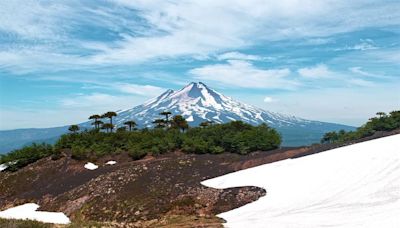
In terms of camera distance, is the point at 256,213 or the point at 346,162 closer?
the point at 256,213

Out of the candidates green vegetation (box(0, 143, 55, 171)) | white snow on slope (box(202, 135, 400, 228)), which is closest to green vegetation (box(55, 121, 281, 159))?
green vegetation (box(0, 143, 55, 171))

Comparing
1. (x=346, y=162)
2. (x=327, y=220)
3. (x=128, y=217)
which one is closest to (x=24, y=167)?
(x=128, y=217)

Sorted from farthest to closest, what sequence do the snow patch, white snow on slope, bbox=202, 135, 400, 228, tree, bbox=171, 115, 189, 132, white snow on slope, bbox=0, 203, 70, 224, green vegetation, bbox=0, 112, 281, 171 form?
1. tree, bbox=171, 115, 189, 132
2. green vegetation, bbox=0, 112, 281, 171
3. the snow patch
4. white snow on slope, bbox=0, 203, 70, 224
5. white snow on slope, bbox=202, 135, 400, 228

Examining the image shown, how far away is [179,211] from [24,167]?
102 ft

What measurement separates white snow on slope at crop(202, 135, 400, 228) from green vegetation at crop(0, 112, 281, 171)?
1241 centimetres

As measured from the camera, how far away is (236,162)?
37125 mm

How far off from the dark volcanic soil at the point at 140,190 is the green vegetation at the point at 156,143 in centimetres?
371

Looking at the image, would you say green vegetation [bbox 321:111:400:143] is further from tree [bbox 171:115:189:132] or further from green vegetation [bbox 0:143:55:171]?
green vegetation [bbox 0:143:55:171]

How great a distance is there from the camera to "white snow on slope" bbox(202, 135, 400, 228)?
18219 mm

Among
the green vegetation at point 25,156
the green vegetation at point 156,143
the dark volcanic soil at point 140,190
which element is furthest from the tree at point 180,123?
the dark volcanic soil at point 140,190

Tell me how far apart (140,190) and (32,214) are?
9890mm

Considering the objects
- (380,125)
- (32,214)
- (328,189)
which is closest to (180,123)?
(380,125)

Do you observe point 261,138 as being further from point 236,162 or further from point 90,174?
point 90,174

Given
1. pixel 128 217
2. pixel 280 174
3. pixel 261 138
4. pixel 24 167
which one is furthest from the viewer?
pixel 24 167
